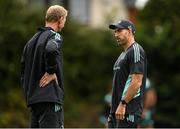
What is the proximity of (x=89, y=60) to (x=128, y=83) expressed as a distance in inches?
475

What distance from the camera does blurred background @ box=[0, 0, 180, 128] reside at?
21.5m

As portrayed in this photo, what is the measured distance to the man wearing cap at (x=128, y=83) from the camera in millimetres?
11055

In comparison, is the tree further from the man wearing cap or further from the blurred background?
the man wearing cap

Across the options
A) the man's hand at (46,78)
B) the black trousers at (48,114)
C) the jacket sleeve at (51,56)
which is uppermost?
the jacket sleeve at (51,56)

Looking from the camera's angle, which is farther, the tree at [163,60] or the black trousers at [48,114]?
the tree at [163,60]

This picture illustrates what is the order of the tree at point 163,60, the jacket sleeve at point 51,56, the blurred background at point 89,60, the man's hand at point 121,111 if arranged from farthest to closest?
the tree at point 163,60
the blurred background at point 89,60
the man's hand at point 121,111
the jacket sleeve at point 51,56

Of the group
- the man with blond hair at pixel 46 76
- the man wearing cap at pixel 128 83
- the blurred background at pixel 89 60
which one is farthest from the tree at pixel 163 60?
the man with blond hair at pixel 46 76

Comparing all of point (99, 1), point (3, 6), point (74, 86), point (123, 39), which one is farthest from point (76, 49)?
point (123, 39)

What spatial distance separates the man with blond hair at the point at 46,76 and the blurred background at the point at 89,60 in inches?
395

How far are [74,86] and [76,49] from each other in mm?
991

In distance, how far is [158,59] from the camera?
23.2 metres

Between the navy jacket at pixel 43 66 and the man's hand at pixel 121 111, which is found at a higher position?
the navy jacket at pixel 43 66

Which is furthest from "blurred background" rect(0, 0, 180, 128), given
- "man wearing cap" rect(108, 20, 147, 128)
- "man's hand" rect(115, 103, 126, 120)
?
"man's hand" rect(115, 103, 126, 120)

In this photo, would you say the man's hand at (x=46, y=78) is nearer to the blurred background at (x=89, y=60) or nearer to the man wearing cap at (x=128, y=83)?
the man wearing cap at (x=128, y=83)
